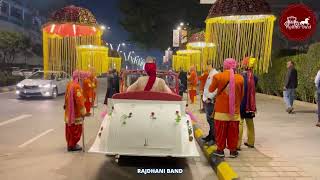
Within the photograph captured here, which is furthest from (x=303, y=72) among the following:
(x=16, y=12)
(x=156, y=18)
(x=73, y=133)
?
(x=16, y=12)

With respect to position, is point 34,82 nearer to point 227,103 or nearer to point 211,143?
point 211,143

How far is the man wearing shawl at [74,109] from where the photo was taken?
9.00 meters

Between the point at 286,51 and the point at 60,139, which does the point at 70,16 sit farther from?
the point at 286,51

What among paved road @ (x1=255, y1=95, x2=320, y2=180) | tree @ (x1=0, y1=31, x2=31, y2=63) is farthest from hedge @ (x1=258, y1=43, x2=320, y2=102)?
tree @ (x1=0, y1=31, x2=31, y2=63)

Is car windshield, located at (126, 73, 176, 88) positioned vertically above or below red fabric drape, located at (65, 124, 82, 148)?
above

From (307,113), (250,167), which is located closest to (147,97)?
(250,167)

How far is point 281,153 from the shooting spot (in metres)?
8.92

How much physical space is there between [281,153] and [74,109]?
411 cm

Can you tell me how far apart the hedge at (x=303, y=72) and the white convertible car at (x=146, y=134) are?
459 inches

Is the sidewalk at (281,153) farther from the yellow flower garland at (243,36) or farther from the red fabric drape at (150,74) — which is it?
the red fabric drape at (150,74)

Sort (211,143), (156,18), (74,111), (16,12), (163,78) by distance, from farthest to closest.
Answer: (16,12) < (156,18) < (163,78) < (211,143) < (74,111)

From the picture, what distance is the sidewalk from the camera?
7.09 meters

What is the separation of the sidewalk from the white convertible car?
1072 millimetres

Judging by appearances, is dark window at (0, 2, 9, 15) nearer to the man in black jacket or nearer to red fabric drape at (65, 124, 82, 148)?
the man in black jacket
